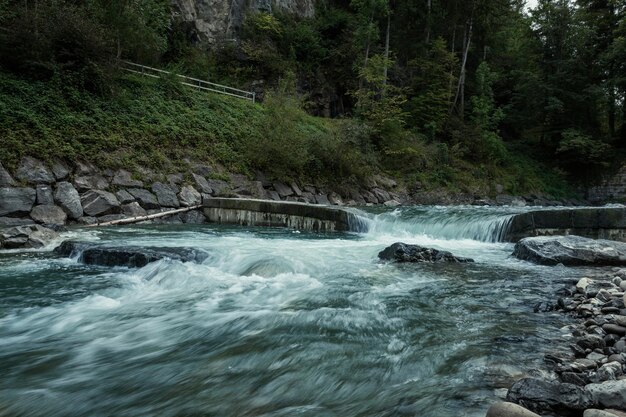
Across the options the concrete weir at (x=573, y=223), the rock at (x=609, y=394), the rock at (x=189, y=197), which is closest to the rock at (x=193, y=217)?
the rock at (x=189, y=197)

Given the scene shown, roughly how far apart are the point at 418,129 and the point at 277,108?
12.0 m

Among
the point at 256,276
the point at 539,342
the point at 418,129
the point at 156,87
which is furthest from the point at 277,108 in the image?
the point at 539,342

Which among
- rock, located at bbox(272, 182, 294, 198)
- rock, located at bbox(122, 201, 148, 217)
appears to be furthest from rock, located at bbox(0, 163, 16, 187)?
rock, located at bbox(272, 182, 294, 198)

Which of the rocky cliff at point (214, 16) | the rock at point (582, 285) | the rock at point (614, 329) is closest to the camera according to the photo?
the rock at point (614, 329)

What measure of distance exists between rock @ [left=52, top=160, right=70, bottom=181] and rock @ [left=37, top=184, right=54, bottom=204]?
1.67 ft

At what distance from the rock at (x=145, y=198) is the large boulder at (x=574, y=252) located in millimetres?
11205

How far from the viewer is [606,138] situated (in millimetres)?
28188

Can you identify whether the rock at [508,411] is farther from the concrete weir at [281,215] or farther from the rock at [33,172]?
the rock at [33,172]

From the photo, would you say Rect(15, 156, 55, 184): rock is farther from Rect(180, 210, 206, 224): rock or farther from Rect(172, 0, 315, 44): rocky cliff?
Rect(172, 0, 315, 44): rocky cliff

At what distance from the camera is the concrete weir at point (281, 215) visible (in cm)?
1240

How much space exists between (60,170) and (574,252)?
540 inches

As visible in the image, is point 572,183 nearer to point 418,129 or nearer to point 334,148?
point 418,129

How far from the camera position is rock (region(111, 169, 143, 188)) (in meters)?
13.2

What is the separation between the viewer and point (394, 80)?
107 ft
